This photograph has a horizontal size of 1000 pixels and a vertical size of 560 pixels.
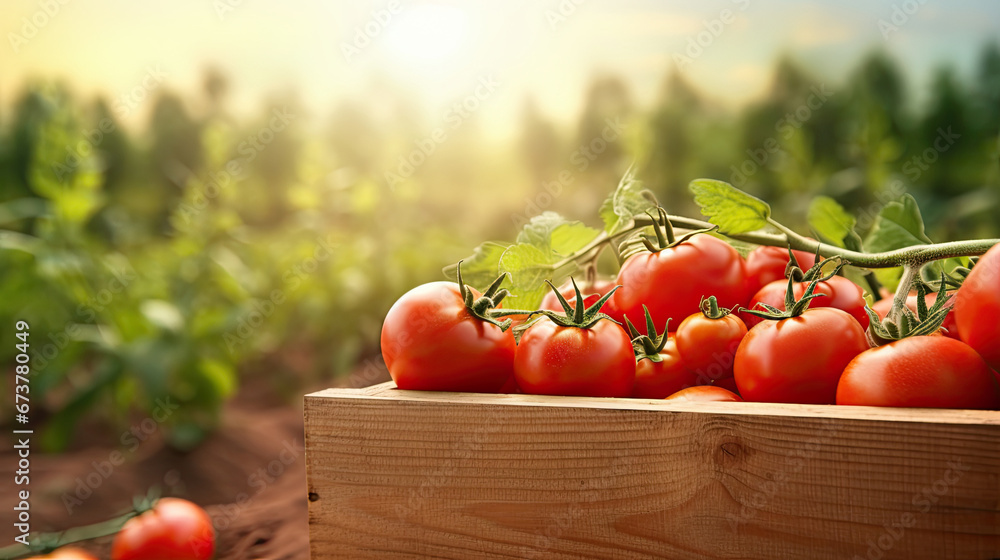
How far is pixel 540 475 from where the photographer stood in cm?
63

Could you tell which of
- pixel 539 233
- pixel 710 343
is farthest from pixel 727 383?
pixel 539 233

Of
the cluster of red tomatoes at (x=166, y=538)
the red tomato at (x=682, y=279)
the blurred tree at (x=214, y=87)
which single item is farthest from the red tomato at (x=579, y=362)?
the blurred tree at (x=214, y=87)

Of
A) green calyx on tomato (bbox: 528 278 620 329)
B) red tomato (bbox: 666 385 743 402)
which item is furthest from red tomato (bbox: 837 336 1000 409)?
green calyx on tomato (bbox: 528 278 620 329)

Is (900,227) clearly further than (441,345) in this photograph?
Yes

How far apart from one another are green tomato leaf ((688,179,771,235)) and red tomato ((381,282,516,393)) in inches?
12.2

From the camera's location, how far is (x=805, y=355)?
2.08ft

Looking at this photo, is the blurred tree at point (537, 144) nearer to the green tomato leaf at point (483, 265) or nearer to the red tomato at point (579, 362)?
the green tomato leaf at point (483, 265)

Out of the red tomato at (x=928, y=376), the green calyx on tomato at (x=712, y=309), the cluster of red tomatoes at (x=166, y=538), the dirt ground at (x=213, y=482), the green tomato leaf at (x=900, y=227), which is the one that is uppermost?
the green tomato leaf at (x=900, y=227)

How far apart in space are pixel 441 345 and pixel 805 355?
1.09ft

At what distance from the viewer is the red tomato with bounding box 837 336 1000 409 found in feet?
1.84

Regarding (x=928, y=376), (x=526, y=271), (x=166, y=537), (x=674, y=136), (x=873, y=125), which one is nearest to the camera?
(x=928, y=376)

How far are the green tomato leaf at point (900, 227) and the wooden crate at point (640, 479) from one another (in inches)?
19.3

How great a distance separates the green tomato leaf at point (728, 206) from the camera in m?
0.86

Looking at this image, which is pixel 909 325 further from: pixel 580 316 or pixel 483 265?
pixel 483 265
